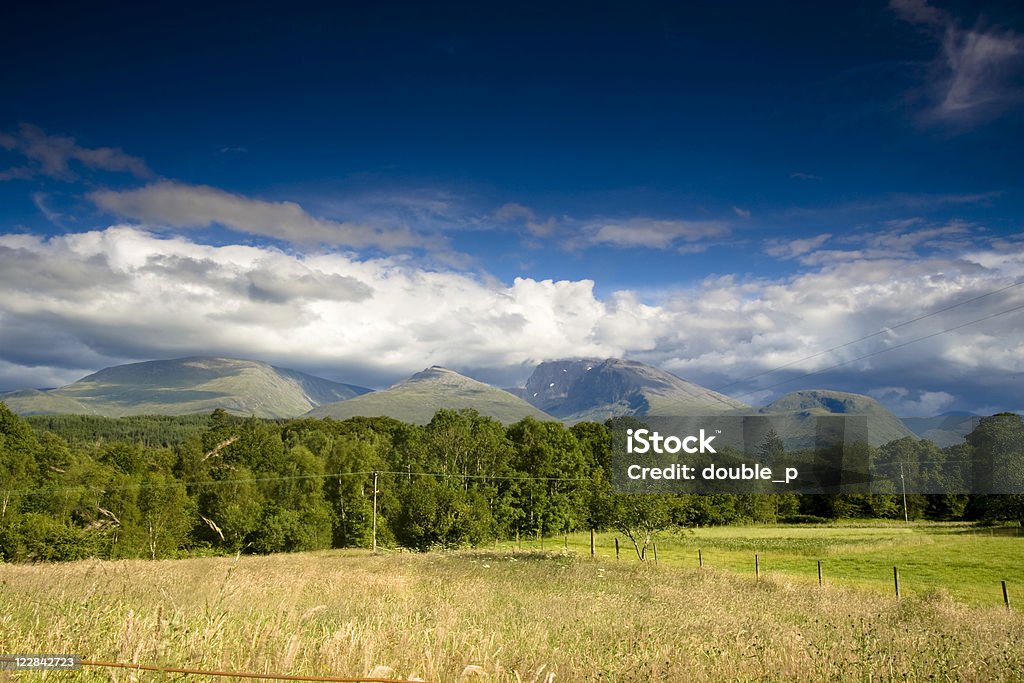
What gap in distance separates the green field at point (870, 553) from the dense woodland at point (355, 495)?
4.80 m

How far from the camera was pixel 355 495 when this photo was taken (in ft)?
221

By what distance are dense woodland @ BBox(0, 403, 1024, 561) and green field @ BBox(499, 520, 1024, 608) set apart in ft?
15.8

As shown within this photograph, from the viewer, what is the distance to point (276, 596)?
13.3 metres

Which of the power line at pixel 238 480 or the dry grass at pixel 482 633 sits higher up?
the dry grass at pixel 482 633

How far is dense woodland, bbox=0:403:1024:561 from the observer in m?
52.9

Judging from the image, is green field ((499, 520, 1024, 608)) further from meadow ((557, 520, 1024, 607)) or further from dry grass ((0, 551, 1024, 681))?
dry grass ((0, 551, 1024, 681))

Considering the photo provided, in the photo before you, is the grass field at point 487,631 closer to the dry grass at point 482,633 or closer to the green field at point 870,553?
the dry grass at point 482,633

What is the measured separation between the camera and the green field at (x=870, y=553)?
35344 mm

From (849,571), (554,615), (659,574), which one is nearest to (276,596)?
(554,615)

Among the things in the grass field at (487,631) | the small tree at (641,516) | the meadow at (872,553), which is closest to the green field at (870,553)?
the meadow at (872,553)

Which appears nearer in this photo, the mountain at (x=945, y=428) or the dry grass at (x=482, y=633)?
the dry grass at (x=482, y=633)

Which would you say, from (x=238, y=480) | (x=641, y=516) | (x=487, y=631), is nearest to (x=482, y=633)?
(x=487, y=631)

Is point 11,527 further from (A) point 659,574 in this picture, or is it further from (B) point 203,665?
(B) point 203,665

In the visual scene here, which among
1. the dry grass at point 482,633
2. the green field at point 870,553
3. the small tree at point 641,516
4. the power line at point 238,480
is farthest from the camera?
the power line at point 238,480
